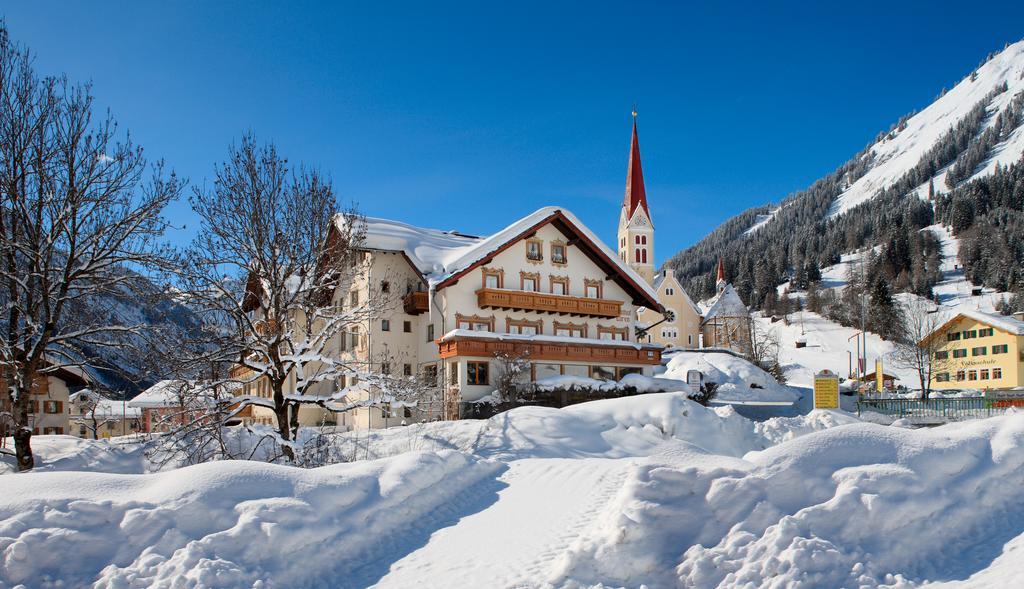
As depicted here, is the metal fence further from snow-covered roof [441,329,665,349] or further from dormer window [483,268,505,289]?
dormer window [483,268,505,289]

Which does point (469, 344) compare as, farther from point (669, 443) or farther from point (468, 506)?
point (468, 506)

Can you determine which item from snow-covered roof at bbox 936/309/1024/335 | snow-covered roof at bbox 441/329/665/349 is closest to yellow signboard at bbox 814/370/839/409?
snow-covered roof at bbox 441/329/665/349

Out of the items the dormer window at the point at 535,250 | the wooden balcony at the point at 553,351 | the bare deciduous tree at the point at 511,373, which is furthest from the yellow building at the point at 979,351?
the bare deciduous tree at the point at 511,373

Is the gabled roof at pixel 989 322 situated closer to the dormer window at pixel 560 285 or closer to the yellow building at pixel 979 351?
the yellow building at pixel 979 351

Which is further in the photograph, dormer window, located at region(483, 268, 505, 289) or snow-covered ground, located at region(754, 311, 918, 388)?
snow-covered ground, located at region(754, 311, 918, 388)

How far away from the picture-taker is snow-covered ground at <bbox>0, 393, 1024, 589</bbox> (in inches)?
323

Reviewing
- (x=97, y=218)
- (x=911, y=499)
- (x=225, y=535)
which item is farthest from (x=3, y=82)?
(x=911, y=499)

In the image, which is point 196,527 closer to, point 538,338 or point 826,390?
point 538,338

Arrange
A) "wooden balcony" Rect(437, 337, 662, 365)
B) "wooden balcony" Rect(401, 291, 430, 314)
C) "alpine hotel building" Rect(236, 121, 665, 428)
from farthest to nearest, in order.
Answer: "wooden balcony" Rect(401, 291, 430, 314)
"alpine hotel building" Rect(236, 121, 665, 428)
"wooden balcony" Rect(437, 337, 662, 365)

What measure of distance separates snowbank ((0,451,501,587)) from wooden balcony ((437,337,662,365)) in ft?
71.6

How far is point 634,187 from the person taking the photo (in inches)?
3570

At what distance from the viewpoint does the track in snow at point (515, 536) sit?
28.1 feet

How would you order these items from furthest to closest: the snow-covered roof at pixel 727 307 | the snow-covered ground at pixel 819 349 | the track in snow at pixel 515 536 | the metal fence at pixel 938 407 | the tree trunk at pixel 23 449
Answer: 1. the snow-covered roof at pixel 727 307
2. the snow-covered ground at pixel 819 349
3. the metal fence at pixel 938 407
4. the tree trunk at pixel 23 449
5. the track in snow at pixel 515 536

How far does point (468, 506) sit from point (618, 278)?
2915cm
